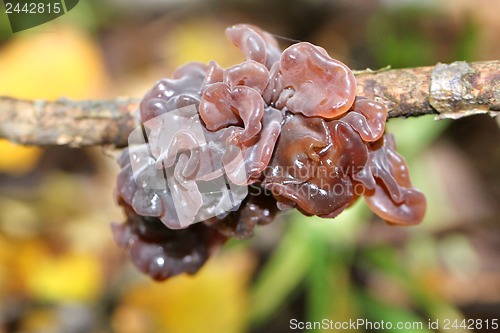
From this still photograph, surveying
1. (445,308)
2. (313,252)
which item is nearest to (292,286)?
(313,252)

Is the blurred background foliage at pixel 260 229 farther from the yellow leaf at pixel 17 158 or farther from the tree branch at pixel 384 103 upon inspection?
the tree branch at pixel 384 103

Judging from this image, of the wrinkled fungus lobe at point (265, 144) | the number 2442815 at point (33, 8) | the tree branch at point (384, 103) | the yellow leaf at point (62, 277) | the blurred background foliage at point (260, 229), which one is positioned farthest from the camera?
the number 2442815 at point (33, 8)

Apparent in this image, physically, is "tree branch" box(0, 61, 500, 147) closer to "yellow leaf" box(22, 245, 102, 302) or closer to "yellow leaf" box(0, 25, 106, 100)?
"yellow leaf" box(22, 245, 102, 302)

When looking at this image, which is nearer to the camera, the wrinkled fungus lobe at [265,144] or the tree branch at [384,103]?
the wrinkled fungus lobe at [265,144]

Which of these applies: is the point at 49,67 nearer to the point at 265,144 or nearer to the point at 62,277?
the point at 62,277

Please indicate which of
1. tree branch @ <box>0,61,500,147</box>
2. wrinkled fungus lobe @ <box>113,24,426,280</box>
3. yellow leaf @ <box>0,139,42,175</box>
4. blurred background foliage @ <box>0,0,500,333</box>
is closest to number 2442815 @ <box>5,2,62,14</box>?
blurred background foliage @ <box>0,0,500,333</box>

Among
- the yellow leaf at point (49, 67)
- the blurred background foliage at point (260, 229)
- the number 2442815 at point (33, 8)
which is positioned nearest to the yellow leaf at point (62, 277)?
the blurred background foliage at point (260, 229)

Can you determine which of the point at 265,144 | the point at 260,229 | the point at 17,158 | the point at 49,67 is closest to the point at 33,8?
the point at 49,67
